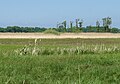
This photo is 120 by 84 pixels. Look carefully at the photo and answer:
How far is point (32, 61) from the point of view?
1366 cm

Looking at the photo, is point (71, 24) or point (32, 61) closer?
point (32, 61)

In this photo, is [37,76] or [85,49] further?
[85,49]

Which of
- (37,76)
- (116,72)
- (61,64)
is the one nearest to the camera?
(37,76)

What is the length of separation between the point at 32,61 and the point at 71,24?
58.3m

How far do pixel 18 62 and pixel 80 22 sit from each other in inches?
2322

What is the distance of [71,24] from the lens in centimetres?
7169

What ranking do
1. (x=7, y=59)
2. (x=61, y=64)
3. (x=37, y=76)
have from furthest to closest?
(x=7, y=59)
(x=61, y=64)
(x=37, y=76)

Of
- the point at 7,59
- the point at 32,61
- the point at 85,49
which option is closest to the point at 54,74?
the point at 32,61

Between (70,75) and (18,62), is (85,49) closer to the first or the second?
(18,62)

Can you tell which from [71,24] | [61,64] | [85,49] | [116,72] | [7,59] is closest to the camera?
[116,72]

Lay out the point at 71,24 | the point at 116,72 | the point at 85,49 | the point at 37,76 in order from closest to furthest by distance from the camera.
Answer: the point at 37,76
the point at 116,72
the point at 85,49
the point at 71,24

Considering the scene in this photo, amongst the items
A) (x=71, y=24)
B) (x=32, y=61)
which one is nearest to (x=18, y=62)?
(x=32, y=61)

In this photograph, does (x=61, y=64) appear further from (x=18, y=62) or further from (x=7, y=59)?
(x=7, y=59)

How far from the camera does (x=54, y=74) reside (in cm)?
1138
